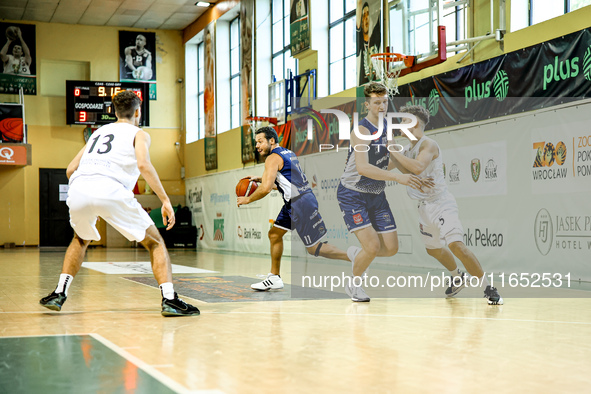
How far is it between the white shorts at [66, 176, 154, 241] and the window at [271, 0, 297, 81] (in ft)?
45.2

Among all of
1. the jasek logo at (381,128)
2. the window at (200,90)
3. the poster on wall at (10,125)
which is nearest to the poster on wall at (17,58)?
the poster on wall at (10,125)

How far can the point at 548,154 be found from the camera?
387 inches

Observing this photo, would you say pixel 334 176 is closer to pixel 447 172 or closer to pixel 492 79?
pixel 447 172

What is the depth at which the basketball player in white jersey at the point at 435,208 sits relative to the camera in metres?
6.83

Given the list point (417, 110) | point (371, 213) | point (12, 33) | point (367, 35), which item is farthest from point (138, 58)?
point (371, 213)

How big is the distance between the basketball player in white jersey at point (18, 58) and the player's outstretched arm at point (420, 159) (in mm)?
20361

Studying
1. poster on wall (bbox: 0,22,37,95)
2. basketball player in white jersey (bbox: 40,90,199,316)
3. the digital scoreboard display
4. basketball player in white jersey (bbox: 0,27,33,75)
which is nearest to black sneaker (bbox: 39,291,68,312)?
basketball player in white jersey (bbox: 40,90,199,316)

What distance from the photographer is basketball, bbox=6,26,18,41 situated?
79.0ft

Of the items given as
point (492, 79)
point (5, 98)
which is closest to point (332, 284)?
point (492, 79)

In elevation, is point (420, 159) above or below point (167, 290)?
above

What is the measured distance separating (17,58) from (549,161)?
19614 millimetres

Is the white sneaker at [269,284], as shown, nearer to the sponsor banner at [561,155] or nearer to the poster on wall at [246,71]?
the sponsor banner at [561,155]

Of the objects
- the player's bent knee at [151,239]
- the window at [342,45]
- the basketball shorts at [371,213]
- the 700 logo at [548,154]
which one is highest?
the window at [342,45]

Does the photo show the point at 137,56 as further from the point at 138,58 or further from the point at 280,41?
the point at 280,41
